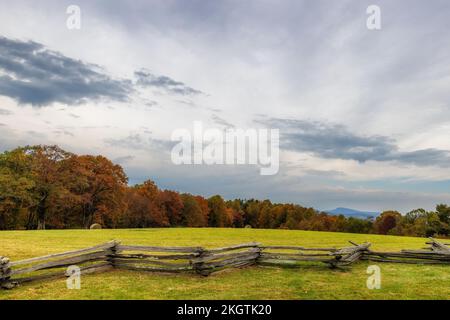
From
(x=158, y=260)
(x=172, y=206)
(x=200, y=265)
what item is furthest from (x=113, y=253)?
(x=172, y=206)

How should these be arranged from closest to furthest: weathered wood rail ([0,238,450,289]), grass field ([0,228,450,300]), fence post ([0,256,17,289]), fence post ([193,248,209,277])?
1. grass field ([0,228,450,300])
2. fence post ([0,256,17,289])
3. weathered wood rail ([0,238,450,289])
4. fence post ([193,248,209,277])

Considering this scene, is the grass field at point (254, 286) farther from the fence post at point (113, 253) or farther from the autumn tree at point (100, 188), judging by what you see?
the autumn tree at point (100, 188)

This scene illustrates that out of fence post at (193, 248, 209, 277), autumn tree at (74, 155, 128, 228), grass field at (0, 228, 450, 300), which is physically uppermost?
autumn tree at (74, 155, 128, 228)

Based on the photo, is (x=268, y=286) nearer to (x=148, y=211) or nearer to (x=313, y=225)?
(x=148, y=211)

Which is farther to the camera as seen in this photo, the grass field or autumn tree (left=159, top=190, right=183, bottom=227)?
autumn tree (left=159, top=190, right=183, bottom=227)

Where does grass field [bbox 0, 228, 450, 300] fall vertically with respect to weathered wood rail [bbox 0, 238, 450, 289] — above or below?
below

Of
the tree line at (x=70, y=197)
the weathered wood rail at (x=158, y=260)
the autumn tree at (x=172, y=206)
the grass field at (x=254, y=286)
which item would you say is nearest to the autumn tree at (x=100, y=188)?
the tree line at (x=70, y=197)

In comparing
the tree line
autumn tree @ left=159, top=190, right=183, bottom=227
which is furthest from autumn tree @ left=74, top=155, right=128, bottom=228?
autumn tree @ left=159, top=190, right=183, bottom=227

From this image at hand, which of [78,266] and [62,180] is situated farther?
[62,180]

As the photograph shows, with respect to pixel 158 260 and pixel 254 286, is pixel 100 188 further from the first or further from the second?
pixel 254 286

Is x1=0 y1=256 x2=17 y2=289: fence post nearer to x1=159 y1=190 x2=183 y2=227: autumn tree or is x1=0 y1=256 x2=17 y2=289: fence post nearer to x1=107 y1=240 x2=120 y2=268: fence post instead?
x1=107 y1=240 x2=120 y2=268: fence post
